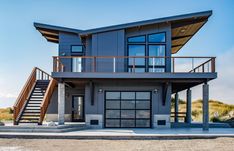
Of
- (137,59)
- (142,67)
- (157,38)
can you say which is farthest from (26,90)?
(157,38)

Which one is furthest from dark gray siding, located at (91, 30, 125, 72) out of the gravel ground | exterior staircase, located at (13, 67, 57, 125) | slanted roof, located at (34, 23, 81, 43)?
the gravel ground

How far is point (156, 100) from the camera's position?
724 inches

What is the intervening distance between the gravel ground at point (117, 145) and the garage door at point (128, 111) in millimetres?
5636

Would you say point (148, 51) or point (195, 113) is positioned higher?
point (148, 51)

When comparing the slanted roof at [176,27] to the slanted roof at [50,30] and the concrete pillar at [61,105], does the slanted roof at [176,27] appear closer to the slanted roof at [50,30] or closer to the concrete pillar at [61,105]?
the slanted roof at [50,30]

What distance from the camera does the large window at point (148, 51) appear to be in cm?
1841

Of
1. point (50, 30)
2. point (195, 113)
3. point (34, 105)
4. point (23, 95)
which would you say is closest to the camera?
point (23, 95)

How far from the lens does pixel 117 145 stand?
11961 mm

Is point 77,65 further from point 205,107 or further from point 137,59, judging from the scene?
point 205,107

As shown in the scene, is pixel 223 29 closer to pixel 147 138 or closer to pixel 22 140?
pixel 147 138

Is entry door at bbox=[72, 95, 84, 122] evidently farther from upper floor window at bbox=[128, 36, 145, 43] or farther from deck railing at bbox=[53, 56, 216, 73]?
upper floor window at bbox=[128, 36, 145, 43]

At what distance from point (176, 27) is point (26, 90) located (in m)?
10.4

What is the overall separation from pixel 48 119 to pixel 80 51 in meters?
5.54

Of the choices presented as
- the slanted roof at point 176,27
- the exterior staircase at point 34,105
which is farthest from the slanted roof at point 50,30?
the exterior staircase at point 34,105
